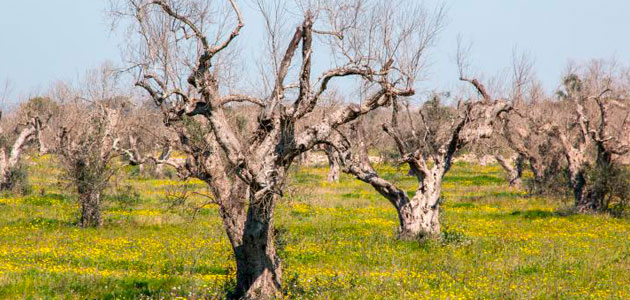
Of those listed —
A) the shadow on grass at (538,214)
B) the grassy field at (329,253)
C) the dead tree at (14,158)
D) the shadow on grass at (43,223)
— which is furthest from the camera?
the dead tree at (14,158)

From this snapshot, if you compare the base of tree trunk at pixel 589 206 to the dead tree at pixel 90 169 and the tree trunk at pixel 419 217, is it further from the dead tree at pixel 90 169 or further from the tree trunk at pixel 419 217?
the dead tree at pixel 90 169

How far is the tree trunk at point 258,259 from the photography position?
11.3 m

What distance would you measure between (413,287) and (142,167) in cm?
4001

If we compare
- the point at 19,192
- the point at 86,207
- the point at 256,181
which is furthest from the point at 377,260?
the point at 19,192

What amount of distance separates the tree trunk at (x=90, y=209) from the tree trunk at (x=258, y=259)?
13.0m

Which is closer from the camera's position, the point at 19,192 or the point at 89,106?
the point at 19,192

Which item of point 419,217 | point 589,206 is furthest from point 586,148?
point 419,217

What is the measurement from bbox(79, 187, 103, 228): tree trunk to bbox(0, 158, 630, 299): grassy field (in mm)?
576

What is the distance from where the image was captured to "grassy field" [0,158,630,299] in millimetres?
13281

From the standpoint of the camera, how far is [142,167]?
166ft

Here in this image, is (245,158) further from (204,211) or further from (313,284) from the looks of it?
(204,211)

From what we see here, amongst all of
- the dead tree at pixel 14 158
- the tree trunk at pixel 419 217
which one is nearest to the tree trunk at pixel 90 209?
the tree trunk at pixel 419 217

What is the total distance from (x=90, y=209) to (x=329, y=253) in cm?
1009

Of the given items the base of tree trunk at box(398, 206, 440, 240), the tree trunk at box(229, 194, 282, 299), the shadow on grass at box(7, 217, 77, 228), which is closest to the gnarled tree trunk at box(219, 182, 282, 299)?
the tree trunk at box(229, 194, 282, 299)
